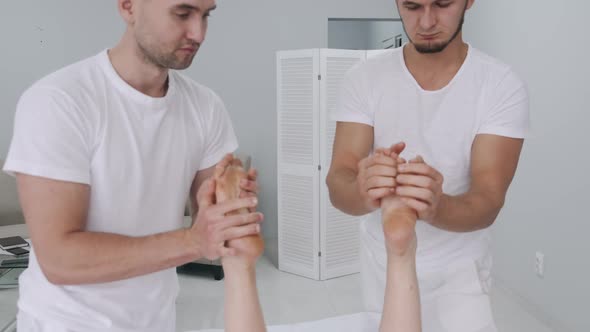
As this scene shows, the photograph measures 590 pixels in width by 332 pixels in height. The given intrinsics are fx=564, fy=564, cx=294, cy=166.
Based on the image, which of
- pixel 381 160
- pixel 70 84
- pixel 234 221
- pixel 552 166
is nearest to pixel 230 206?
pixel 234 221

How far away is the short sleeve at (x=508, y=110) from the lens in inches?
59.3

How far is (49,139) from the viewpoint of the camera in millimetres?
1171

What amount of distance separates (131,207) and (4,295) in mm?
1772

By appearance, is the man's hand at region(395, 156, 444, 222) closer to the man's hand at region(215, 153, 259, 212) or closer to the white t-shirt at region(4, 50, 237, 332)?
the man's hand at region(215, 153, 259, 212)

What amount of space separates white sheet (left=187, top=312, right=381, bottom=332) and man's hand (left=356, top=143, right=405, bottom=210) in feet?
1.74

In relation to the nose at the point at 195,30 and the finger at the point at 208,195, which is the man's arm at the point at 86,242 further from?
the nose at the point at 195,30

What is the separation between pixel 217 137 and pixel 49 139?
0.49 m

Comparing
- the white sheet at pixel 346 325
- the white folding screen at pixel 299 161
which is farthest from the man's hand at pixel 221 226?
the white folding screen at pixel 299 161

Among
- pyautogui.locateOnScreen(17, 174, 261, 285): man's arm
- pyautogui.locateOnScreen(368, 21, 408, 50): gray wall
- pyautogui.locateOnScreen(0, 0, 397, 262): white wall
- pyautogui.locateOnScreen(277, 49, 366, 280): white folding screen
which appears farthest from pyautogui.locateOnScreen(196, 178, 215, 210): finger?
pyautogui.locateOnScreen(368, 21, 408, 50): gray wall

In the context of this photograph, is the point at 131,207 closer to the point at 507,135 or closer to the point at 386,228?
the point at 386,228

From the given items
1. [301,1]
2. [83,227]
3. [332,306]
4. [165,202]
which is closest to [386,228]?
[165,202]

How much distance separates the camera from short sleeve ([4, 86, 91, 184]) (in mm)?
1156

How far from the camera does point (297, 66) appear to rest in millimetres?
4090

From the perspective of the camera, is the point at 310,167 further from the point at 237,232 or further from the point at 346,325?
the point at 237,232
